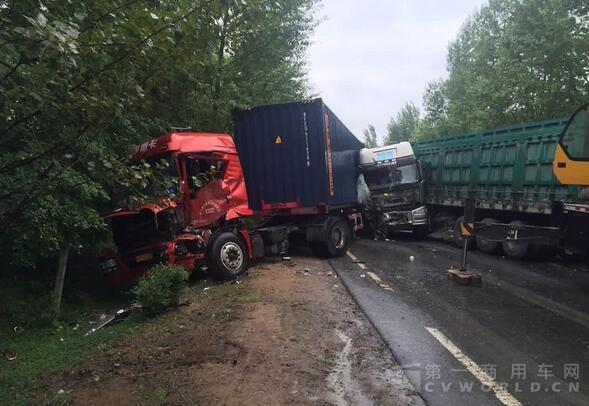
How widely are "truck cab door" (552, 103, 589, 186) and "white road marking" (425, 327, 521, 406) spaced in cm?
399

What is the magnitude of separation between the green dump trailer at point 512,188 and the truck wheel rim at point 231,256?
4957 mm

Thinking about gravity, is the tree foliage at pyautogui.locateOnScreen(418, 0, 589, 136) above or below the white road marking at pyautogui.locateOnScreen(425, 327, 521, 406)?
above

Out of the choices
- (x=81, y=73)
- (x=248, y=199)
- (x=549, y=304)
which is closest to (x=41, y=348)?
(x=81, y=73)

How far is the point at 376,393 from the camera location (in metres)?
3.73

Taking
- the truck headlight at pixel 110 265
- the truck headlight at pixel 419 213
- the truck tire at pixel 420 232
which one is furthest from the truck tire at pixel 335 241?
Result: the truck headlight at pixel 110 265

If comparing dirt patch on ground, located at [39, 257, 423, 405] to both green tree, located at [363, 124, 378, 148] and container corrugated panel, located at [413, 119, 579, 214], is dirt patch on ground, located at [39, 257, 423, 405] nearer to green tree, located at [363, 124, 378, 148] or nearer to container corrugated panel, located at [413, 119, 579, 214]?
container corrugated panel, located at [413, 119, 579, 214]

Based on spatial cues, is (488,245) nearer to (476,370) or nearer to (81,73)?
(476,370)

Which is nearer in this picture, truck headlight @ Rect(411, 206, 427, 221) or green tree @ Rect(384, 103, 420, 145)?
truck headlight @ Rect(411, 206, 427, 221)

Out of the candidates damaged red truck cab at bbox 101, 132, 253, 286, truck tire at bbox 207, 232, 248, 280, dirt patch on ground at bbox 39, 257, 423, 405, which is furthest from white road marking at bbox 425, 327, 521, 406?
damaged red truck cab at bbox 101, 132, 253, 286

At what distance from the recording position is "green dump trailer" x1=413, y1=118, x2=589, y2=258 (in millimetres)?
8500

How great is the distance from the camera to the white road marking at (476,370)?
361 centimetres

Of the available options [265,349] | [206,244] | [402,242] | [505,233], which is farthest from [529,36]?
[265,349]

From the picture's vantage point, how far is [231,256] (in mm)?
8375

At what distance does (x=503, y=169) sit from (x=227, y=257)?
762 centimetres
